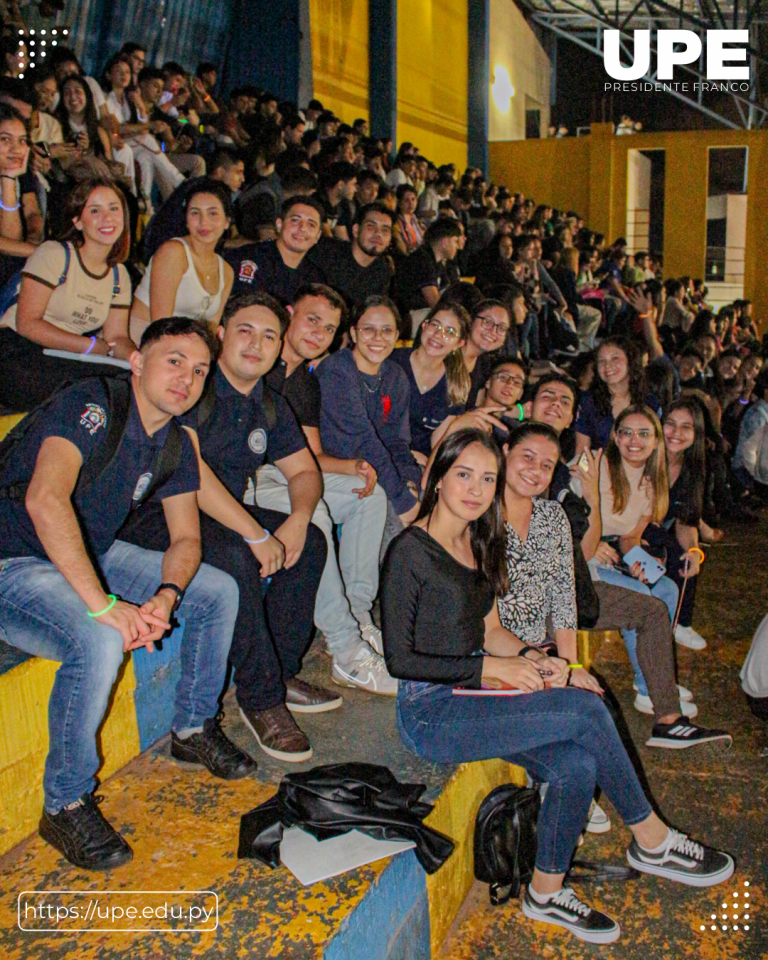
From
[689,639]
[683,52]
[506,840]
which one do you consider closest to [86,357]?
[506,840]

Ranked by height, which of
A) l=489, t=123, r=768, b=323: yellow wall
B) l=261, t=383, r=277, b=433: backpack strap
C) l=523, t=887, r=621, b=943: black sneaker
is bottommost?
l=523, t=887, r=621, b=943: black sneaker

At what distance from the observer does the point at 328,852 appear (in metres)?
2.09

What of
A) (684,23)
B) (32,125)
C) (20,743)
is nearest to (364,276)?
(32,125)

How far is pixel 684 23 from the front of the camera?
19.2 metres

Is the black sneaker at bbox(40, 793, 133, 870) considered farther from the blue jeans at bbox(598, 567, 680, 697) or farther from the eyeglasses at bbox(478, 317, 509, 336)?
the eyeglasses at bbox(478, 317, 509, 336)

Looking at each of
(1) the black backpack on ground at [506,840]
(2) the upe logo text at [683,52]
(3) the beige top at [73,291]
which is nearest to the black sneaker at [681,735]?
(1) the black backpack on ground at [506,840]

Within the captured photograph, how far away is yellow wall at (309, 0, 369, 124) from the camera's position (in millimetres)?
11664

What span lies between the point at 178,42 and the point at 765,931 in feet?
33.4

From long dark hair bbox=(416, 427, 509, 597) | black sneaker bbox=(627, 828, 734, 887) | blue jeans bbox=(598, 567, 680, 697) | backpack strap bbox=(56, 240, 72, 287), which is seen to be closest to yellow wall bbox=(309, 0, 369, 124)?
backpack strap bbox=(56, 240, 72, 287)

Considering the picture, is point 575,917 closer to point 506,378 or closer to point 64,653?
point 64,653

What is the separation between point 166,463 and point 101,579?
366mm

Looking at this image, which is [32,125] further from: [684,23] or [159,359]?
[684,23]

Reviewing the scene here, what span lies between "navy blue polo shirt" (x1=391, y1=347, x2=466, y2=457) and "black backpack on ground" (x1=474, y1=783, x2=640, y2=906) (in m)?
1.96

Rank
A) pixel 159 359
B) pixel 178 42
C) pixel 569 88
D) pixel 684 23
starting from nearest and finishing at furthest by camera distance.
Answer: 1. pixel 159 359
2. pixel 178 42
3. pixel 684 23
4. pixel 569 88
